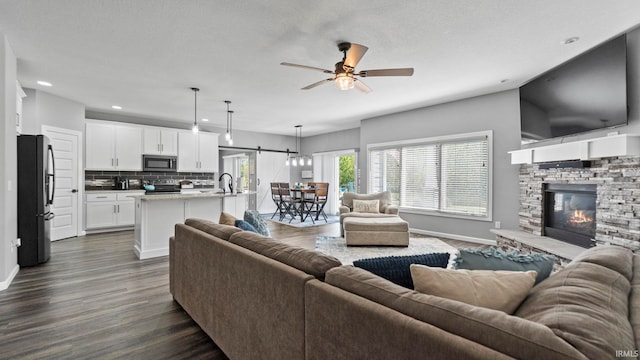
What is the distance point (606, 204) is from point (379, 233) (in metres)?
2.66

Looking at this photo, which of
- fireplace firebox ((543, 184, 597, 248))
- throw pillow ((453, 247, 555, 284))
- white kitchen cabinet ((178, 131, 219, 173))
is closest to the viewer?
throw pillow ((453, 247, 555, 284))

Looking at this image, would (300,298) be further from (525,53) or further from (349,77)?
(525,53)

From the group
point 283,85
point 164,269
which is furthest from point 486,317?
point 283,85

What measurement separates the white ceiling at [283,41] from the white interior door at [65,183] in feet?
2.74

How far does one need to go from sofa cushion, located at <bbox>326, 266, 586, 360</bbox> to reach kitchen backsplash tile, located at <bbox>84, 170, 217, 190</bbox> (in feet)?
23.5

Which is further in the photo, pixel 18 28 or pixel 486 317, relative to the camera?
pixel 18 28

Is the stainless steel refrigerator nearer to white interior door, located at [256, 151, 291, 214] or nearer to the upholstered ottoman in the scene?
the upholstered ottoman

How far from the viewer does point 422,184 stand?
19.8 feet

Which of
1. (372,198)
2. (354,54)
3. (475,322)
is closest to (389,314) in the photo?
(475,322)

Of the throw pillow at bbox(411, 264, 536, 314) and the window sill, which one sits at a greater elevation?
the throw pillow at bbox(411, 264, 536, 314)

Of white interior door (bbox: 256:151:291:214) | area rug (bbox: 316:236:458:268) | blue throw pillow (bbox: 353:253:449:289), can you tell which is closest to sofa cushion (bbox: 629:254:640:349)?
blue throw pillow (bbox: 353:253:449:289)

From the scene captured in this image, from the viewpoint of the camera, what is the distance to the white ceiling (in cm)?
248

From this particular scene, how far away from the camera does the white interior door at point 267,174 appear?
9188 mm

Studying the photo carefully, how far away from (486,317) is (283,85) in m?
4.29
